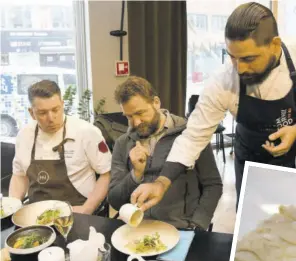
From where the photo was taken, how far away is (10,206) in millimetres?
1630

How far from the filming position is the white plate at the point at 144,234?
3.98 ft

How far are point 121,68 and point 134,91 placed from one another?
2080mm

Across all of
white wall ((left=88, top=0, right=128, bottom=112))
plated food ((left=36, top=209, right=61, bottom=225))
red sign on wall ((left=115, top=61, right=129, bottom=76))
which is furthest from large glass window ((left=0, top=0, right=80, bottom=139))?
plated food ((left=36, top=209, right=61, bottom=225))

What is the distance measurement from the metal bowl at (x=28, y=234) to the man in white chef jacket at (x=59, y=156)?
1.59 feet

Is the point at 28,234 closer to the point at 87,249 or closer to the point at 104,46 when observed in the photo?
the point at 87,249

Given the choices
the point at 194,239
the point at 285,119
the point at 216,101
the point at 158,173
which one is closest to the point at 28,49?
the point at 158,173

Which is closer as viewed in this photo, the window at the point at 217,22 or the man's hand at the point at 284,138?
the man's hand at the point at 284,138

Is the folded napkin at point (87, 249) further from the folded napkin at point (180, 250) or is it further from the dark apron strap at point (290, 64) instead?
the dark apron strap at point (290, 64)

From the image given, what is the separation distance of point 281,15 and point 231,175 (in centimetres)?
196

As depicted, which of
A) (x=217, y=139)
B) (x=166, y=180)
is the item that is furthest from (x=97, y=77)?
(x=166, y=180)

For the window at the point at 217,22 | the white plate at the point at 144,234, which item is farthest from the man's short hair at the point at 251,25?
the window at the point at 217,22

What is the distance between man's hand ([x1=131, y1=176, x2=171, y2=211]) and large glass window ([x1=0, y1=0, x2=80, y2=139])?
2336 millimetres

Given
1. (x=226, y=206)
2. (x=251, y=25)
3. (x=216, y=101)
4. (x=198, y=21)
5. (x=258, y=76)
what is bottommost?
(x=226, y=206)

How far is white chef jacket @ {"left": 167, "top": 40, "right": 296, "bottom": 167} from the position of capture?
4.74 ft
